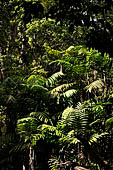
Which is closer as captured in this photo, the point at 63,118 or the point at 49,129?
the point at 49,129

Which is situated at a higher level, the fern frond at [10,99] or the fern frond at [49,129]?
the fern frond at [10,99]

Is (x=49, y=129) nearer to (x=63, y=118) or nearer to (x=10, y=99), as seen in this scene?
(x=63, y=118)

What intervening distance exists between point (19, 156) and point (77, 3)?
18.3 feet

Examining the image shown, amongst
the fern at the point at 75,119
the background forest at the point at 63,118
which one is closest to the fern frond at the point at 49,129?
the background forest at the point at 63,118

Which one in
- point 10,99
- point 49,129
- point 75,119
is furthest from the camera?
point 10,99

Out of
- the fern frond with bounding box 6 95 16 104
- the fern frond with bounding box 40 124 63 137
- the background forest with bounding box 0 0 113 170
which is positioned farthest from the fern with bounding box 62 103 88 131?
the fern frond with bounding box 6 95 16 104

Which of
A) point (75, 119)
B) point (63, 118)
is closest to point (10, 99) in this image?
point (63, 118)

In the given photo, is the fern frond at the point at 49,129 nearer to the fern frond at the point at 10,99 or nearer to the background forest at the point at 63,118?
the background forest at the point at 63,118

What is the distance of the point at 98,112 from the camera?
13.4 feet

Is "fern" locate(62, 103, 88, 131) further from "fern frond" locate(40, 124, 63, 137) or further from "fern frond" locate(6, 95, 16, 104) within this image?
"fern frond" locate(6, 95, 16, 104)

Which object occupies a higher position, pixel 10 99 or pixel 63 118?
pixel 10 99

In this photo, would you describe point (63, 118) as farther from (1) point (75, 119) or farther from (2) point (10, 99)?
(2) point (10, 99)

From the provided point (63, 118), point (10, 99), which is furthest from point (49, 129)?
point (10, 99)

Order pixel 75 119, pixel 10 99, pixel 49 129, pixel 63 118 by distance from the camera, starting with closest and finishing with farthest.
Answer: pixel 49 129
pixel 75 119
pixel 63 118
pixel 10 99
